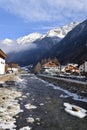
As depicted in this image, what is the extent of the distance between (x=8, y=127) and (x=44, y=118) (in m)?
5.18

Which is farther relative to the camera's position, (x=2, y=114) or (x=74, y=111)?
(x=74, y=111)

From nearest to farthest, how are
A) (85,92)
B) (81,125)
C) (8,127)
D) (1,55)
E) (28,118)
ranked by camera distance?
(8,127) < (81,125) < (28,118) < (85,92) < (1,55)

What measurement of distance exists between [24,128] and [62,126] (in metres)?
3.34

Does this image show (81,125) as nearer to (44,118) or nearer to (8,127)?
(44,118)

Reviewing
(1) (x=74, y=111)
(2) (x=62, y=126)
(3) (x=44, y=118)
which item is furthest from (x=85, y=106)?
(2) (x=62, y=126)

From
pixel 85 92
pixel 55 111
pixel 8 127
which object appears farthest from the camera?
pixel 85 92

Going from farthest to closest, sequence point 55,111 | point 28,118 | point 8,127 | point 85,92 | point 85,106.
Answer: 1. point 85,92
2. point 85,106
3. point 55,111
4. point 28,118
5. point 8,127

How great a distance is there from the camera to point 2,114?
26625mm

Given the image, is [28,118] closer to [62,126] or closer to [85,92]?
[62,126]

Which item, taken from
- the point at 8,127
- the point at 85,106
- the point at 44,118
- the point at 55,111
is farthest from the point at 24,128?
the point at 85,106

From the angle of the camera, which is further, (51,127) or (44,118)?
(44,118)

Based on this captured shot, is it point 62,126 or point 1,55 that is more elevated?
point 1,55

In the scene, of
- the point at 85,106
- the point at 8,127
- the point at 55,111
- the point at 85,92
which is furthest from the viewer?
the point at 85,92

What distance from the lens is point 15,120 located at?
80.0 feet
